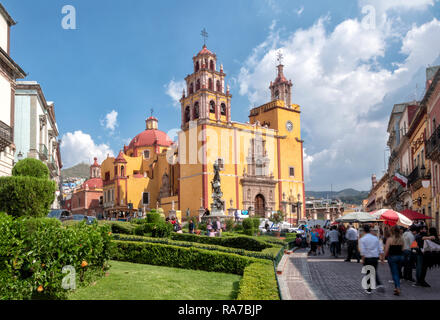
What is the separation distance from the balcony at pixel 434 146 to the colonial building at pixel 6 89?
1885cm

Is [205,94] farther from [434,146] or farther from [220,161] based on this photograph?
[434,146]

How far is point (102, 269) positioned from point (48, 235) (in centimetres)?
260

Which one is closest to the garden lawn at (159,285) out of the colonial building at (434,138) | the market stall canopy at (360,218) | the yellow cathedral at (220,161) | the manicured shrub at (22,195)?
the manicured shrub at (22,195)

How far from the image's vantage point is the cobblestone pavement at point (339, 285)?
29.2ft

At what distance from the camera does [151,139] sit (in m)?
61.4

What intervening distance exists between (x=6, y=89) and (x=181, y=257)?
11.9 metres

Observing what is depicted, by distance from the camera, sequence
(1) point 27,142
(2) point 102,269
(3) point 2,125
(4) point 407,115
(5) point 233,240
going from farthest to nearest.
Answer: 1. (4) point 407,115
2. (1) point 27,142
3. (3) point 2,125
4. (5) point 233,240
5. (2) point 102,269

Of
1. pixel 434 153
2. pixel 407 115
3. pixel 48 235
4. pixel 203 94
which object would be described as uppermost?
pixel 203 94

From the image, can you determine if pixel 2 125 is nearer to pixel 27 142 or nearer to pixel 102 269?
pixel 27 142

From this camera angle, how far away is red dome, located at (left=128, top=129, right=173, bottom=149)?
6088cm

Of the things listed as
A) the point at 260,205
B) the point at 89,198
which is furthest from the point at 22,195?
the point at 89,198

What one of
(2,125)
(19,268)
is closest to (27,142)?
(2,125)

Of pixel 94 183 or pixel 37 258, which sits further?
pixel 94 183
